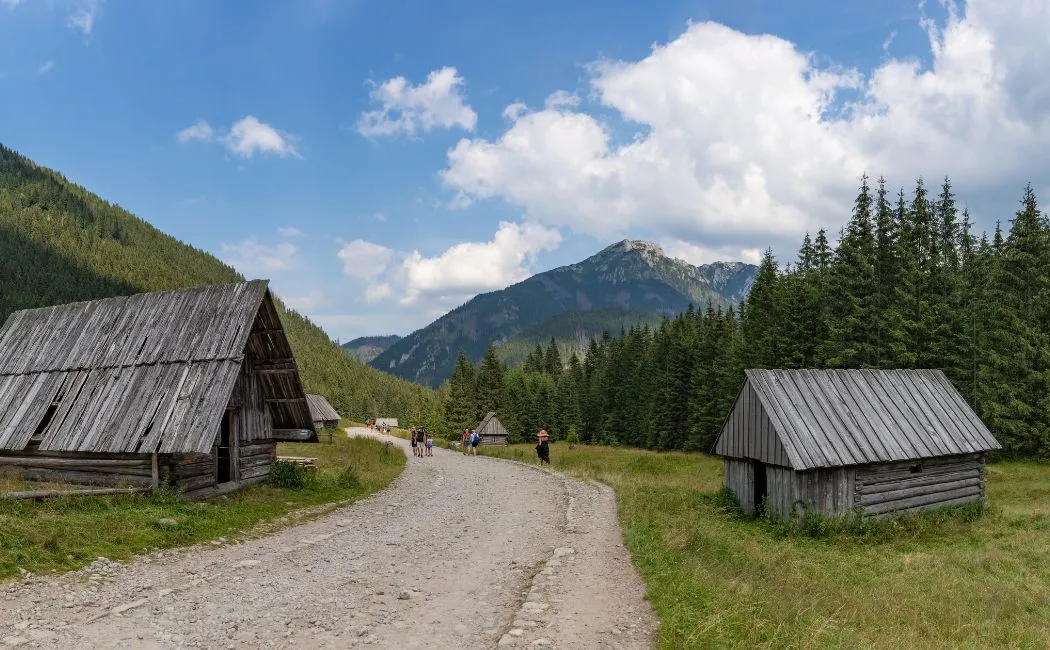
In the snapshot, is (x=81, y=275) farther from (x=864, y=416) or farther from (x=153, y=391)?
(x=864, y=416)

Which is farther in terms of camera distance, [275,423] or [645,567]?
[275,423]

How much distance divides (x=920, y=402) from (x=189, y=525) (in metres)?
27.6

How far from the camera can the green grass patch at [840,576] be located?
27.0 feet

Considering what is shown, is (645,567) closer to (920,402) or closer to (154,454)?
(154,454)

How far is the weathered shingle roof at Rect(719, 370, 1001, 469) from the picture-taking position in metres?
20.4

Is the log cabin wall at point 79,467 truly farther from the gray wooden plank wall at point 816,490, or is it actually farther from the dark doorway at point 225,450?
the gray wooden plank wall at point 816,490

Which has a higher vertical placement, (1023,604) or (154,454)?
(154,454)

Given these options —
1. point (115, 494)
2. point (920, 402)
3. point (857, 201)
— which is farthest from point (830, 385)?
point (857, 201)

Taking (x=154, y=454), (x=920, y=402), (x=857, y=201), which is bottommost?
(x=154, y=454)

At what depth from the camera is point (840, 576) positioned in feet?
47.1

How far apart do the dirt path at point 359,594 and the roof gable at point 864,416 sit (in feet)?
29.9

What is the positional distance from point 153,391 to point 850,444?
23.9 m

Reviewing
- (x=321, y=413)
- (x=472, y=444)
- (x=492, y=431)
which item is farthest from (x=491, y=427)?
(x=472, y=444)

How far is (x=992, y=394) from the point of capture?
128 ft
